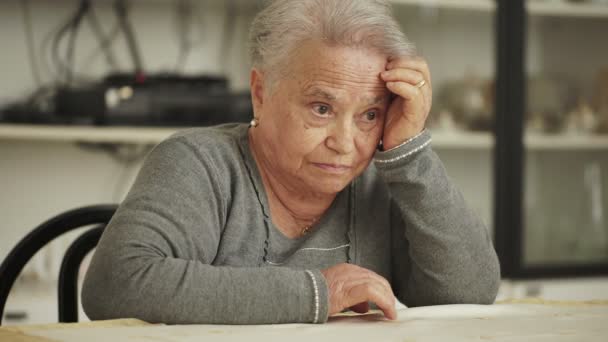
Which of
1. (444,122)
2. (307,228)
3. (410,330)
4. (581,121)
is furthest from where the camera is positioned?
(581,121)

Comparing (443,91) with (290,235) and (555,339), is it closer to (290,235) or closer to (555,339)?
(290,235)

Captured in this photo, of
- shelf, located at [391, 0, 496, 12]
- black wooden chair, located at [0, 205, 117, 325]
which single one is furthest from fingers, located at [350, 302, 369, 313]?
shelf, located at [391, 0, 496, 12]

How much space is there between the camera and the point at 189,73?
2.85m

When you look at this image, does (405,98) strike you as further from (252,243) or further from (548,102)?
(548,102)

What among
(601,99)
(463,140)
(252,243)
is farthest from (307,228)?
(601,99)

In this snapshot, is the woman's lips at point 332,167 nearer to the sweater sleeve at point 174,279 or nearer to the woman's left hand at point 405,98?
the woman's left hand at point 405,98

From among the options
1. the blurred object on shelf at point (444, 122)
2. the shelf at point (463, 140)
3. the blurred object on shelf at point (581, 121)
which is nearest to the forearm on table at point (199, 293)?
the shelf at point (463, 140)

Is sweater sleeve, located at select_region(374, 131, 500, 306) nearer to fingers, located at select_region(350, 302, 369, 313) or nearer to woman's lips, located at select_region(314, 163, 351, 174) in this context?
woman's lips, located at select_region(314, 163, 351, 174)

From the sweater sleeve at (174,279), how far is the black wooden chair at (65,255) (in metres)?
0.20

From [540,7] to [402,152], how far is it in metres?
1.90

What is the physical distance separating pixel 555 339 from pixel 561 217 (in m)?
2.35

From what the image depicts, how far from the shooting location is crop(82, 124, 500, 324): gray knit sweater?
3.43 feet

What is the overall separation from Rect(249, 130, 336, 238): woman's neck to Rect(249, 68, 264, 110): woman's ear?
0.06m

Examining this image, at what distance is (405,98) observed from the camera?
4.12 feet
